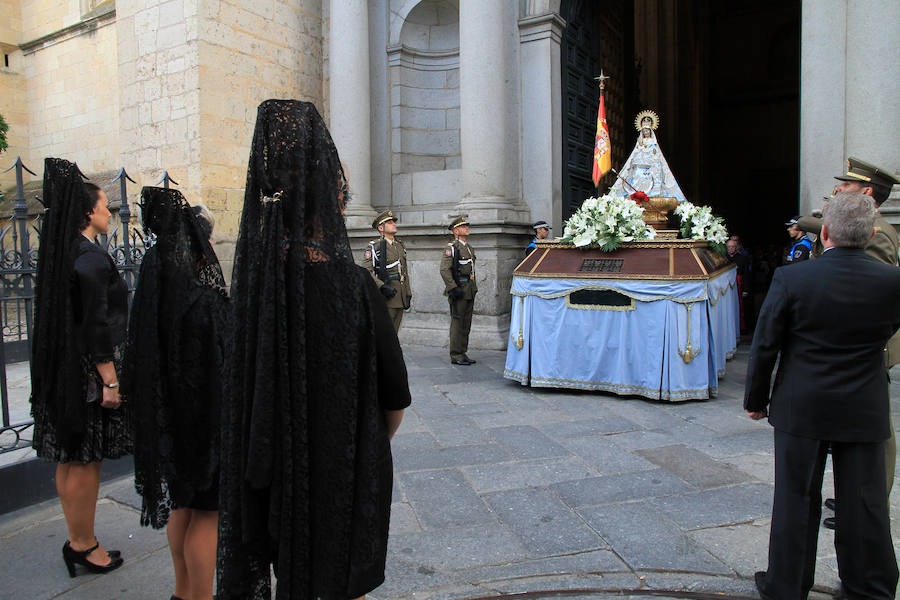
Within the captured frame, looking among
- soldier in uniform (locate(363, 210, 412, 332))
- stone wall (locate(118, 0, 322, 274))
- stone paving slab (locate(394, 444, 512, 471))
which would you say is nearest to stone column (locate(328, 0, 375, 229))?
stone wall (locate(118, 0, 322, 274))

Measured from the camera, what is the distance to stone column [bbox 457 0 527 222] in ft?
29.4

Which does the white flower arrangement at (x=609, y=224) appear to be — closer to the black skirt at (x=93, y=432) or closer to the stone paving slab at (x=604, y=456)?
the stone paving slab at (x=604, y=456)

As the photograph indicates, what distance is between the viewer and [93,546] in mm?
3105

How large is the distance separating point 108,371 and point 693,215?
6.29 m

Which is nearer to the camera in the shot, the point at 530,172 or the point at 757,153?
the point at 530,172

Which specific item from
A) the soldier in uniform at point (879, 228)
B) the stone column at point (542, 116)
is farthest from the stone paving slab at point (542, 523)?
the stone column at point (542, 116)

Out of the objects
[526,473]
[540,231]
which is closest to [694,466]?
[526,473]

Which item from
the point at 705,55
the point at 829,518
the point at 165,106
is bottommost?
the point at 829,518

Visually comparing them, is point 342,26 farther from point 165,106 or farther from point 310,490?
point 310,490

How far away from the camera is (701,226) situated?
721 cm

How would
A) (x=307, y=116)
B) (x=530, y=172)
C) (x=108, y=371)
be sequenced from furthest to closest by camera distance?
(x=530, y=172) → (x=108, y=371) → (x=307, y=116)

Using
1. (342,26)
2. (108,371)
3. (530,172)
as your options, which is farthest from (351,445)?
(342,26)

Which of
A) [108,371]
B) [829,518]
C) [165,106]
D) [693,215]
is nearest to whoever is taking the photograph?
[108,371]

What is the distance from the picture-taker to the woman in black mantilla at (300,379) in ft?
→ 5.99
